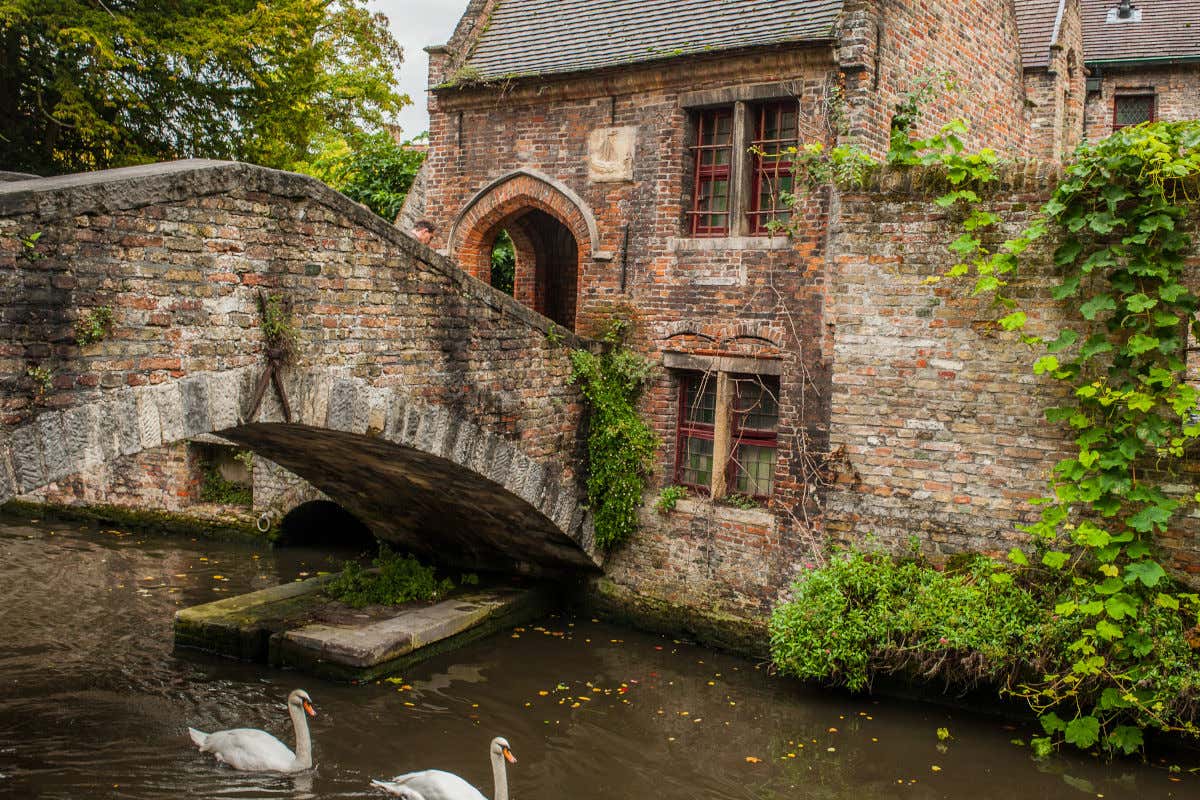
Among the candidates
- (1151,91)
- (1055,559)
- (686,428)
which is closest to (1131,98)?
(1151,91)

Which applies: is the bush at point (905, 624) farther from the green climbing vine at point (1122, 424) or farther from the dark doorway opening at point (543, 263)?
the dark doorway opening at point (543, 263)

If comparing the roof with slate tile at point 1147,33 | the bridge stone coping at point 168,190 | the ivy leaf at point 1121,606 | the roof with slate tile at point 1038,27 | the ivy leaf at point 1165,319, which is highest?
the roof with slate tile at point 1147,33

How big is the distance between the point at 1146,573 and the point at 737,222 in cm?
530

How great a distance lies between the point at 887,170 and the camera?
9625mm

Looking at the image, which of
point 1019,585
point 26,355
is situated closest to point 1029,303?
point 1019,585

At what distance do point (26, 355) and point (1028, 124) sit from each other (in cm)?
1290

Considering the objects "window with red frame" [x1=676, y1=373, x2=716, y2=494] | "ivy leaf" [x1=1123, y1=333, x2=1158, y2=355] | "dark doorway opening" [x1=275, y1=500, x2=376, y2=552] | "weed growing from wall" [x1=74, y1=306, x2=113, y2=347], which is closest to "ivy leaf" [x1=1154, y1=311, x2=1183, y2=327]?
"ivy leaf" [x1=1123, y1=333, x2=1158, y2=355]

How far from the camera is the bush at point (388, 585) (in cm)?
A: 1171

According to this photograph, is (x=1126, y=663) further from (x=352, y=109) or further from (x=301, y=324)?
(x=352, y=109)

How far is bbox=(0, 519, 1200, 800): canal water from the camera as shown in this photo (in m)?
8.09

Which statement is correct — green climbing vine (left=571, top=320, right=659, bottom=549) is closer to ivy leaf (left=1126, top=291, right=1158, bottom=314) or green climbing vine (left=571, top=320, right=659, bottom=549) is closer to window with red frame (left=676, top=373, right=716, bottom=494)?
window with red frame (left=676, top=373, right=716, bottom=494)

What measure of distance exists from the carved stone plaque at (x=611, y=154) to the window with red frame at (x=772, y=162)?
4.78 feet

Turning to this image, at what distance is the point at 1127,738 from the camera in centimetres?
826

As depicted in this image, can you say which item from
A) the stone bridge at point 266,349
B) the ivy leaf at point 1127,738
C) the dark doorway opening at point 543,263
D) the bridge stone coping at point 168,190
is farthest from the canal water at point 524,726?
the dark doorway opening at point 543,263
